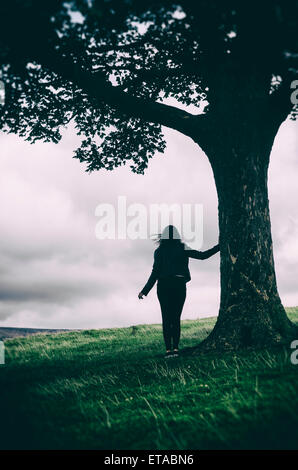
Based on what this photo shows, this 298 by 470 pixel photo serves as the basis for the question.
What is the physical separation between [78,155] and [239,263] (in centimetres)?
761

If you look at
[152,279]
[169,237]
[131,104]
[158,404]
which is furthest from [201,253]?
[158,404]

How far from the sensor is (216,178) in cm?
935

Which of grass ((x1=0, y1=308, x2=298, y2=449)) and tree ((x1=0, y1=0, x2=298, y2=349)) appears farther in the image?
tree ((x1=0, y1=0, x2=298, y2=349))

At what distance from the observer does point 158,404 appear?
5516 millimetres

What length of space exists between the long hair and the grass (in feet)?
9.26

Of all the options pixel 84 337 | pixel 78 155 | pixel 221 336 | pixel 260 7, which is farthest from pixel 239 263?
pixel 84 337

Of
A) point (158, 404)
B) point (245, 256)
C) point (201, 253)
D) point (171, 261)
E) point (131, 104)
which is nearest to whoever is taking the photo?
point (158, 404)

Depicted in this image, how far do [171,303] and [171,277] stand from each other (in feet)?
2.05

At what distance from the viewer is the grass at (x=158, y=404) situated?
4270mm

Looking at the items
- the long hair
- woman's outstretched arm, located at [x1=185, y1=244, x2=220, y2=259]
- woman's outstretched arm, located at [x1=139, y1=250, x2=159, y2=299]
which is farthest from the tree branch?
woman's outstretched arm, located at [x1=139, y1=250, x2=159, y2=299]

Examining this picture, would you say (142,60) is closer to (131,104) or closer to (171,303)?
(131,104)

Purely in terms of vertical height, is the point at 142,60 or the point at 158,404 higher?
the point at 142,60

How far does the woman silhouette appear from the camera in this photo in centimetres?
906

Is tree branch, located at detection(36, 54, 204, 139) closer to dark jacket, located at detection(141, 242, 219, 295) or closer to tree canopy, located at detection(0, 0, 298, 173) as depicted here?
tree canopy, located at detection(0, 0, 298, 173)
